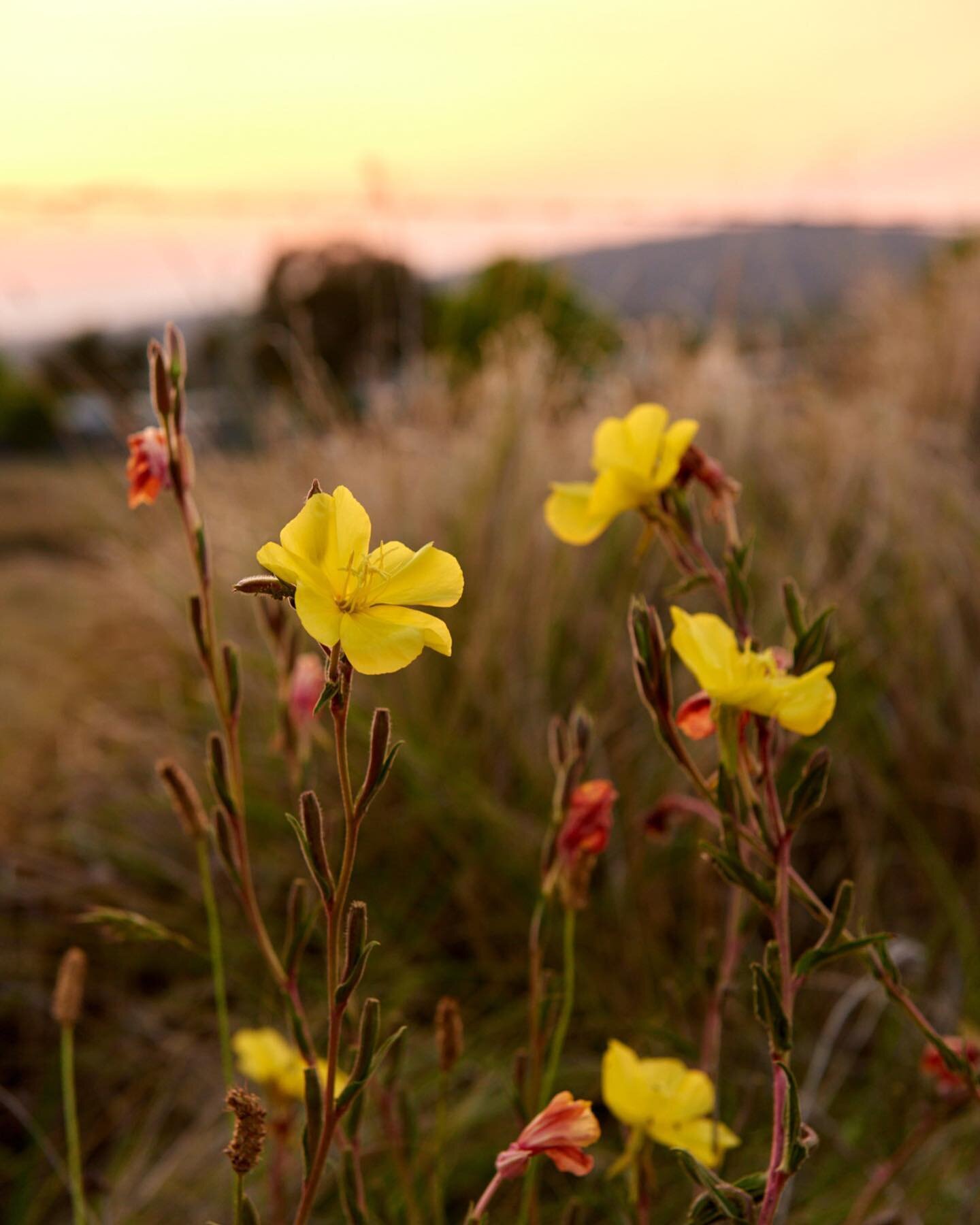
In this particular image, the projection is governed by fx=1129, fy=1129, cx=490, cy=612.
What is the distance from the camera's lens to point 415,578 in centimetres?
58

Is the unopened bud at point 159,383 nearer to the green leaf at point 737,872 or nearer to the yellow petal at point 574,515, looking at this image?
the yellow petal at point 574,515

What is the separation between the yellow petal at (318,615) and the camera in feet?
1.63

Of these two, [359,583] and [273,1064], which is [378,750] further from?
[273,1064]

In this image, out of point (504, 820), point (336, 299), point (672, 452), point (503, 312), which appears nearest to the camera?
point (672, 452)

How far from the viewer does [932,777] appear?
224 cm

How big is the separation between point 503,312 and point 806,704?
587cm

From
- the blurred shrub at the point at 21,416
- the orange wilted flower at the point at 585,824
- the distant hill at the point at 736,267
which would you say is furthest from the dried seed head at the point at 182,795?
the blurred shrub at the point at 21,416

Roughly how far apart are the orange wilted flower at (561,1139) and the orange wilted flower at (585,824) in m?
0.20

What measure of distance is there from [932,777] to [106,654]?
8.06 feet

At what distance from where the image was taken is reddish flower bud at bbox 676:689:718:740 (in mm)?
708

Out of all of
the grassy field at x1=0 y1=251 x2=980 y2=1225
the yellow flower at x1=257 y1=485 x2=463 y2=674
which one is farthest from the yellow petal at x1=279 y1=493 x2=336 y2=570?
the grassy field at x1=0 y1=251 x2=980 y2=1225

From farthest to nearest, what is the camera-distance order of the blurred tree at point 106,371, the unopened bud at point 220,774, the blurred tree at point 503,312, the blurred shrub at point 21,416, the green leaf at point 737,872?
the blurred shrub at point 21,416, the blurred tree at point 503,312, the blurred tree at point 106,371, the unopened bud at point 220,774, the green leaf at point 737,872

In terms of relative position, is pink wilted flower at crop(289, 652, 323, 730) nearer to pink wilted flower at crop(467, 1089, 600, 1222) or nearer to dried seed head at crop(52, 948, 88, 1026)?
dried seed head at crop(52, 948, 88, 1026)

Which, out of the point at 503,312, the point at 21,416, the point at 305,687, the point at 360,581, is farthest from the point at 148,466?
the point at 21,416
